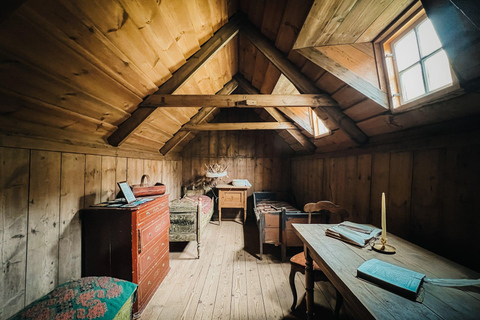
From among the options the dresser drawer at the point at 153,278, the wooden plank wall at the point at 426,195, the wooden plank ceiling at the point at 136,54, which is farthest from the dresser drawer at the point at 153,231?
the wooden plank wall at the point at 426,195

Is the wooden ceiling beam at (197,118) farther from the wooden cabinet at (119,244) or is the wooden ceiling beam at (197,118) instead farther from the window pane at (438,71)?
the window pane at (438,71)

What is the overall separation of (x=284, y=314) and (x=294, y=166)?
350cm

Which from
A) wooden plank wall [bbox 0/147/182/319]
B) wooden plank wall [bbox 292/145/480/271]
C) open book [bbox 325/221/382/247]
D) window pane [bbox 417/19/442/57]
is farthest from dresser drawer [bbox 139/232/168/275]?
window pane [bbox 417/19/442/57]

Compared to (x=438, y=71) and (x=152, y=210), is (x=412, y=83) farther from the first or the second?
(x=152, y=210)

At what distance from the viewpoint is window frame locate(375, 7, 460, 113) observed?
1198 millimetres

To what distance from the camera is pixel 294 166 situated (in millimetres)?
4805

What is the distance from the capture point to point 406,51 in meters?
1.42

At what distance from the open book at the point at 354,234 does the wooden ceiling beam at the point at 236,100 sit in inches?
54.4

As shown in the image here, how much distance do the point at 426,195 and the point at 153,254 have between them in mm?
2795

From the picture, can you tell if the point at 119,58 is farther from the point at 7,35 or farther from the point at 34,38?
the point at 7,35

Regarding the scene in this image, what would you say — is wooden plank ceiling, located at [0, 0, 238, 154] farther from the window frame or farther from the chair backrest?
the chair backrest

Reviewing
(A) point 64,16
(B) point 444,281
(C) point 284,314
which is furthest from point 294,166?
(A) point 64,16

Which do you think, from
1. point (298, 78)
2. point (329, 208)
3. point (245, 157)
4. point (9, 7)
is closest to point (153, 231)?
point (9, 7)

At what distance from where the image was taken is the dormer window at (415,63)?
121 cm
